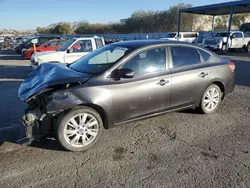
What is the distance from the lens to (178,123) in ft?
14.2

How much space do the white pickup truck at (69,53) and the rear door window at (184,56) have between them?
568 centimetres

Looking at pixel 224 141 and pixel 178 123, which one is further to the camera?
pixel 178 123

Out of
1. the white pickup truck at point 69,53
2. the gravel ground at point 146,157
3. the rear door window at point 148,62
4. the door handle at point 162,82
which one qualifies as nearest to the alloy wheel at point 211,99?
the gravel ground at point 146,157

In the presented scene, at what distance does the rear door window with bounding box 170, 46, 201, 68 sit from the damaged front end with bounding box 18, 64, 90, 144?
5.65 ft

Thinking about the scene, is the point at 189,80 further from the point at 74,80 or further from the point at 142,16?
the point at 142,16

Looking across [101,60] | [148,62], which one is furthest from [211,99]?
[101,60]

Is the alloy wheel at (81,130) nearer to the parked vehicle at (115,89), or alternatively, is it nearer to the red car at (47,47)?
the parked vehicle at (115,89)

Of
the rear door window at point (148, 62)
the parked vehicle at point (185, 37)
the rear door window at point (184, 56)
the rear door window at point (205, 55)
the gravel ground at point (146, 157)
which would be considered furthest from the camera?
the parked vehicle at point (185, 37)

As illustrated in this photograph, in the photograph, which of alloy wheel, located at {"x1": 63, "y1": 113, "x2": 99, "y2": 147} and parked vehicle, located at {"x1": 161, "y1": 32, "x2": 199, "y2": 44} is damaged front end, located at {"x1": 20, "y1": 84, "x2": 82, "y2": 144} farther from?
parked vehicle, located at {"x1": 161, "y1": 32, "x2": 199, "y2": 44}

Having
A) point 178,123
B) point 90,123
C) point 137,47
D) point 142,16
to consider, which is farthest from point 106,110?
point 142,16

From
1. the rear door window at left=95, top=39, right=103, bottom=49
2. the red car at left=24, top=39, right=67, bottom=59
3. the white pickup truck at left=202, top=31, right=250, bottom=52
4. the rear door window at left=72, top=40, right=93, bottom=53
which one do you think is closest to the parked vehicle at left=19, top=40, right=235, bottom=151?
the rear door window at left=72, top=40, right=93, bottom=53

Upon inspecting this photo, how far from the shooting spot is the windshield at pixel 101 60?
12.2 feet

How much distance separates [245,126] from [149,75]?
2.16 m

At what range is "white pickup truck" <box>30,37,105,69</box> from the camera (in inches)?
345
